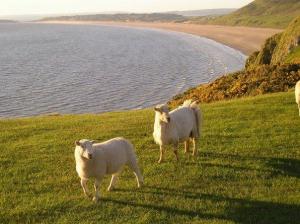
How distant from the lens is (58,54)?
114 meters

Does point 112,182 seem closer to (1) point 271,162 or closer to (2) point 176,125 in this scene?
(2) point 176,125

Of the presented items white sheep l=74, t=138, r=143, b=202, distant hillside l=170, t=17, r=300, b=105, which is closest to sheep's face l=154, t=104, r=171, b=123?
white sheep l=74, t=138, r=143, b=202

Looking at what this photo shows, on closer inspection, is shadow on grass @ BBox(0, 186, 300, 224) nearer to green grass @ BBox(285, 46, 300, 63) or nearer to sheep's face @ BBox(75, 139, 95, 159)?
sheep's face @ BBox(75, 139, 95, 159)

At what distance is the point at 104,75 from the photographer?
77.6 metres

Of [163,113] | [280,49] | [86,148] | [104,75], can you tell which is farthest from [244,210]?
[104,75]

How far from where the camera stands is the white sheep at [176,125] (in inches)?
638

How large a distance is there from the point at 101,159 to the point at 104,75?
213 feet

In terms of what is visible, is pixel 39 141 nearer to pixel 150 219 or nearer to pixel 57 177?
pixel 57 177

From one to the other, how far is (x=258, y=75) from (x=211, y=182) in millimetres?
23944

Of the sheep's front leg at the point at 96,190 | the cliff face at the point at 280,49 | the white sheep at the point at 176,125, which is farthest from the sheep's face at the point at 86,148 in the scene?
the cliff face at the point at 280,49

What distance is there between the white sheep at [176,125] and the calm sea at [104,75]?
33669 millimetres

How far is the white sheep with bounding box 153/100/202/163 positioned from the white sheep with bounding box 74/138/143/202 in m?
2.07

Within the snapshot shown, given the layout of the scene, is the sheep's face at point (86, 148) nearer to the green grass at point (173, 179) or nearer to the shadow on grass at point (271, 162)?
the green grass at point (173, 179)

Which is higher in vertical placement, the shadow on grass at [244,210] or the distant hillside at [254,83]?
the shadow on grass at [244,210]
